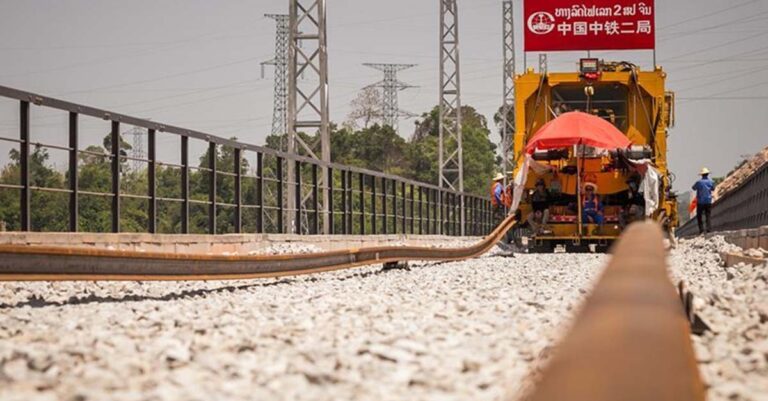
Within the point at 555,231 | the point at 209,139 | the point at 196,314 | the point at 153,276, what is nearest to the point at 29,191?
the point at 153,276

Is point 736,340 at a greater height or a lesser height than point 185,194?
lesser

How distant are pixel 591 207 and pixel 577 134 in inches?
63.9

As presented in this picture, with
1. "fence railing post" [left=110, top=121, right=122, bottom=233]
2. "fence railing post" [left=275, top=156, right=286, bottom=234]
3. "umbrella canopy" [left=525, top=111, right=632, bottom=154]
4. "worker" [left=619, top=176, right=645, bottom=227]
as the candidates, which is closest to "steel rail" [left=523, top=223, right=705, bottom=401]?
"fence railing post" [left=110, top=121, right=122, bottom=233]

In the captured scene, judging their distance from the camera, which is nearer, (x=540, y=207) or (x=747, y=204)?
(x=540, y=207)

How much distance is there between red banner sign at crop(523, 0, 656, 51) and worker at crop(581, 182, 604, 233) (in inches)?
239

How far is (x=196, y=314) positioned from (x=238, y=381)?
3.19 metres

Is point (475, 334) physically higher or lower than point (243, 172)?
lower

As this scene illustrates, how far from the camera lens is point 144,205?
14.1m

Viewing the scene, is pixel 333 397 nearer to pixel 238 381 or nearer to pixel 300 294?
pixel 238 381

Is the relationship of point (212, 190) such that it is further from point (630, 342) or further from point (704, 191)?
point (704, 191)

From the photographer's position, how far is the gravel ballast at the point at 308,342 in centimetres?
395

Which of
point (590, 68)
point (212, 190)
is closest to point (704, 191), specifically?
point (590, 68)

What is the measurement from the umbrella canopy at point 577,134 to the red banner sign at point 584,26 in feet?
19.3

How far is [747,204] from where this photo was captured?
2233cm
